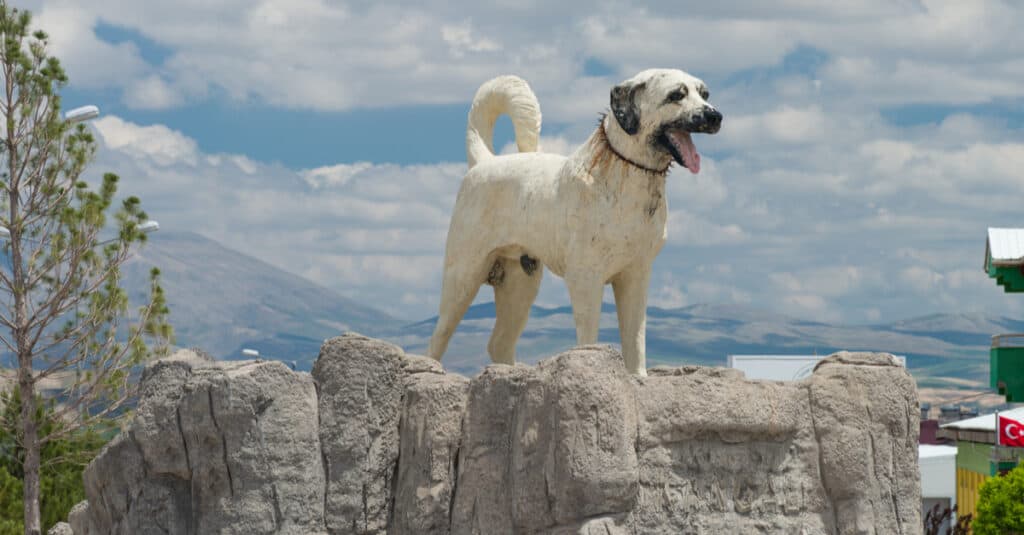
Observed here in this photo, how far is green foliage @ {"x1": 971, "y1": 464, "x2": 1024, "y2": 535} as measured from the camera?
23078 millimetres

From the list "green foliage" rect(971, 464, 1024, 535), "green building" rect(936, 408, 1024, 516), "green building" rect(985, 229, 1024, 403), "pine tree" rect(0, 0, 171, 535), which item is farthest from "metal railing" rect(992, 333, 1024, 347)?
"pine tree" rect(0, 0, 171, 535)

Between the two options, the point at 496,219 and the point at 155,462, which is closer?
the point at 155,462

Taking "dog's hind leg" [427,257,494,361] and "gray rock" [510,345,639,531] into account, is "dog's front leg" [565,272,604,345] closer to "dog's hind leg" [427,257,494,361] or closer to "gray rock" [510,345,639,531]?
"dog's hind leg" [427,257,494,361]

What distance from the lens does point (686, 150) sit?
1262cm

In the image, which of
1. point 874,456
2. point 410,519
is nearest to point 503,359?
point 410,519

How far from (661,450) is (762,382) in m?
0.99

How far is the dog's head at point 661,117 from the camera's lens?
12.5 meters

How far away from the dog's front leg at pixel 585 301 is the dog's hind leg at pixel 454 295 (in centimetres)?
128

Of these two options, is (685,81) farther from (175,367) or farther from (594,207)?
(175,367)

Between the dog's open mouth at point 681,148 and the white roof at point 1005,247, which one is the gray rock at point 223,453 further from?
the white roof at point 1005,247

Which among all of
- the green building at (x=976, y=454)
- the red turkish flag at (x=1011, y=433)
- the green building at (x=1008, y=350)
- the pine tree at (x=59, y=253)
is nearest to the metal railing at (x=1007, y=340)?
the green building at (x=1008, y=350)

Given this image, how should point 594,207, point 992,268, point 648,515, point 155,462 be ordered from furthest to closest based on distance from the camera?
point 992,268
point 594,207
point 155,462
point 648,515

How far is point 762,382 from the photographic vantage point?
11.7 meters

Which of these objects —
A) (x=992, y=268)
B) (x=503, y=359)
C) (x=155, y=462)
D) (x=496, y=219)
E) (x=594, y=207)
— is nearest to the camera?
(x=155, y=462)
